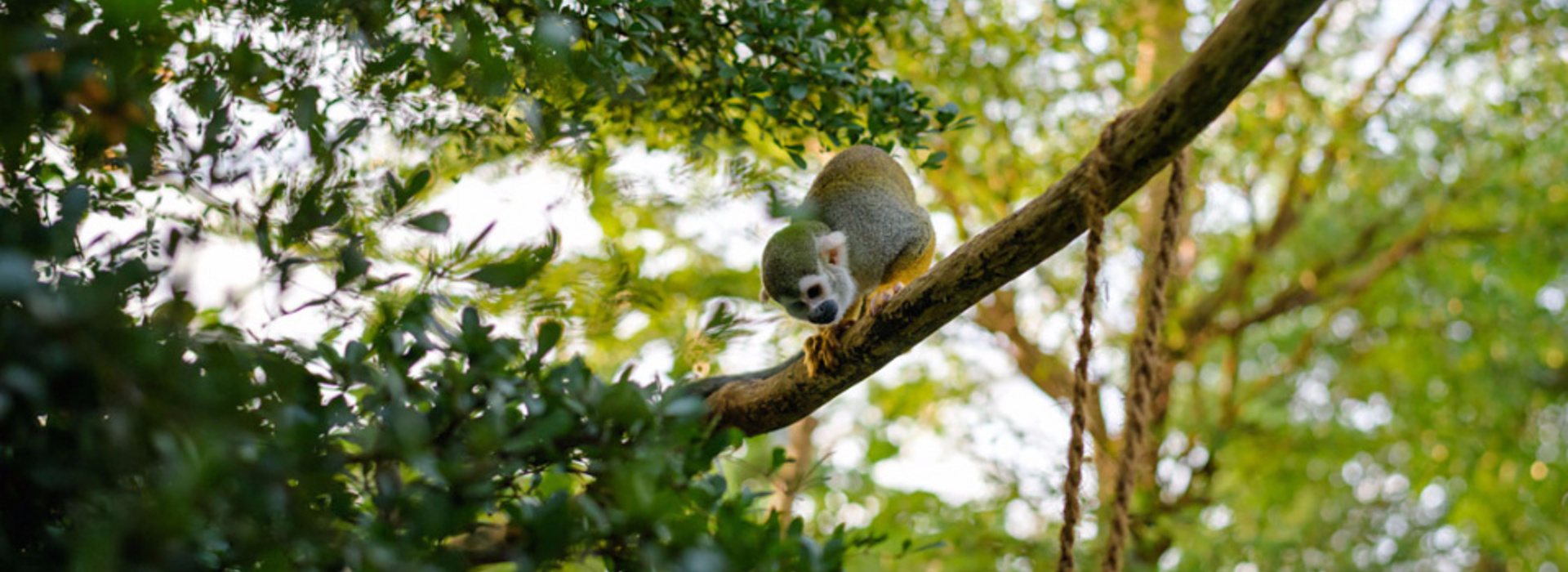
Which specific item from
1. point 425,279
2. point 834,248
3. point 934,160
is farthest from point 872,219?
point 425,279

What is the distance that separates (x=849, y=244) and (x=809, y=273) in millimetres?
221

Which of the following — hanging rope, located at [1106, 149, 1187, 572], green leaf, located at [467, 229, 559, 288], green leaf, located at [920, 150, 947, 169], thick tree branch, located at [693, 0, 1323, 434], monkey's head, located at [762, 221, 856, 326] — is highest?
monkey's head, located at [762, 221, 856, 326]

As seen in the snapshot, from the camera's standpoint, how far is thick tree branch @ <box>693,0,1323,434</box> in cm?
111

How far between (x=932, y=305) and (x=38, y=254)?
3.74 ft

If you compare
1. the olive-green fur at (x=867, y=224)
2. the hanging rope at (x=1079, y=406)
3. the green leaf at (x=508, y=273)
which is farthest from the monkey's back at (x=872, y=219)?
the green leaf at (x=508, y=273)

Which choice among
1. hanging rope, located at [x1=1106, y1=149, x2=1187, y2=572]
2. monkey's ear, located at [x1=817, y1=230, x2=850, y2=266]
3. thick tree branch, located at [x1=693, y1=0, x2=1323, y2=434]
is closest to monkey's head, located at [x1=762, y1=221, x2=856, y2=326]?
monkey's ear, located at [x1=817, y1=230, x2=850, y2=266]

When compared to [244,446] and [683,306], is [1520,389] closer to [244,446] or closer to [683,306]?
[683,306]

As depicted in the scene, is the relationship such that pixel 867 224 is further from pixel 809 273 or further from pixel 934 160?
pixel 934 160

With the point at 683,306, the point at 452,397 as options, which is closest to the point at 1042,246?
the point at 452,397

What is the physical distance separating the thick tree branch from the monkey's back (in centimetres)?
59

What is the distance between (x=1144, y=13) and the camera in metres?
4.88

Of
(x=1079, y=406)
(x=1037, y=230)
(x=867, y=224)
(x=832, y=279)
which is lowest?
(x=1079, y=406)

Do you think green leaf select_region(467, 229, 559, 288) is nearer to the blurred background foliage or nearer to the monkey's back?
the blurred background foliage

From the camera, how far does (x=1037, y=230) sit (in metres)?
1.41
